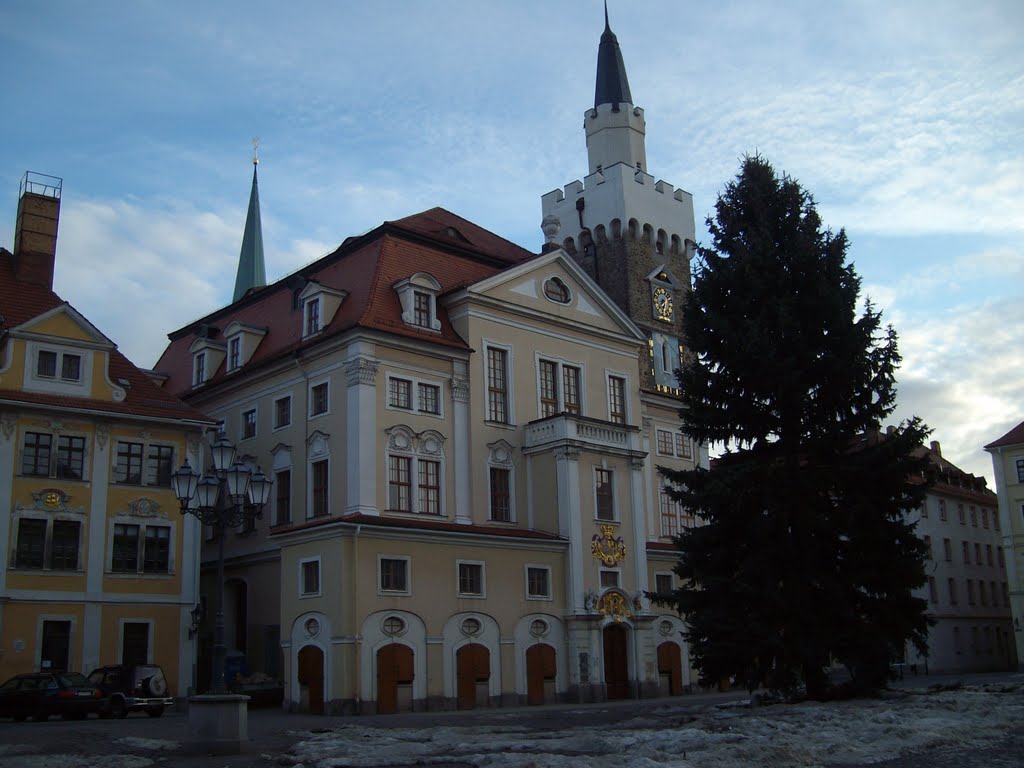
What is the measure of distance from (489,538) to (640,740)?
1992 cm

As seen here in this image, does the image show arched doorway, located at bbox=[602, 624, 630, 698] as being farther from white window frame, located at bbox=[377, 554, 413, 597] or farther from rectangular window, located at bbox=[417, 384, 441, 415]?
rectangular window, located at bbox=[417, 384, 441, 415]

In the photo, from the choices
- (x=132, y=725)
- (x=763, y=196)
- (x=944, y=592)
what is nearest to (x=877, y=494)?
(x=763, y=196)

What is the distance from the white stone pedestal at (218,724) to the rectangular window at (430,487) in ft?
62.6

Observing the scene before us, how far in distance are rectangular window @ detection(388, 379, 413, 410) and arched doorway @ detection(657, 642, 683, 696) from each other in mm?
13527

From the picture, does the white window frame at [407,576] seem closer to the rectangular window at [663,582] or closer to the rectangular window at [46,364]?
the rectangular window at [663,582]

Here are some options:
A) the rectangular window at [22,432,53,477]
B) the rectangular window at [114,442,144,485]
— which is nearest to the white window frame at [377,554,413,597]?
the rectangular window at [114,442,144,485]

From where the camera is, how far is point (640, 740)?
1747cm

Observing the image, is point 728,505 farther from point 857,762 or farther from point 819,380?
point 857,762

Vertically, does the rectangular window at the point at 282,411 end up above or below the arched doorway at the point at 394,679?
above

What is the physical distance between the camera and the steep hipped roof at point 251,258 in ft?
243

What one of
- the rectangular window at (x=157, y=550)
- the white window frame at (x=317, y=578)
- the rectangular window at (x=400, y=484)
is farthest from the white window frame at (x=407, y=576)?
the rectangular window at (x=157, y=550)

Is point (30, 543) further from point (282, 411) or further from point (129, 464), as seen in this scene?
point (282, 411)

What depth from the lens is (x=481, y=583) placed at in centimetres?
3694

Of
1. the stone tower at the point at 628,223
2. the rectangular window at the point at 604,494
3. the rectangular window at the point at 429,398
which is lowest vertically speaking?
the rectangular window at the point at 604,494
